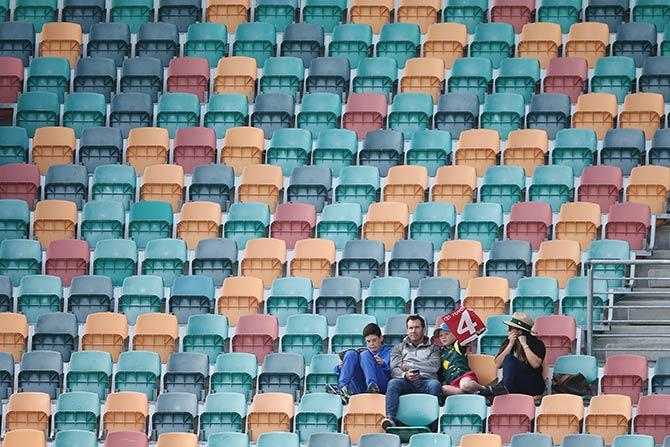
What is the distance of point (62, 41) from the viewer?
2083 cm

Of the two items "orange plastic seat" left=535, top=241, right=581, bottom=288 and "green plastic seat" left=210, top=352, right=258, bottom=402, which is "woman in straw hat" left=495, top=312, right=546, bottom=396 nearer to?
"orange plastic seat" left=535, top=241, right=581, bottom=288

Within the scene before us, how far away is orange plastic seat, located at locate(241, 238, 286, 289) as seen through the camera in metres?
17.9

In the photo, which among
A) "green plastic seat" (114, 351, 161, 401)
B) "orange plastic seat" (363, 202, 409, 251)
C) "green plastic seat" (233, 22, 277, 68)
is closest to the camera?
"green plastic seat" (114, 351, 161, 401)

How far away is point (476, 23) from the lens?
68.0 feet

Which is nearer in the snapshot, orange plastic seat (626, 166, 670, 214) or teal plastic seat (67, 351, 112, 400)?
teal plastic seat (67, 351, 112, 400)

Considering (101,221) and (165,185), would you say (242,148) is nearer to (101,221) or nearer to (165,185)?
(165,185)

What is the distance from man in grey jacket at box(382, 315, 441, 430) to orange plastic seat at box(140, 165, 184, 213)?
332 cm

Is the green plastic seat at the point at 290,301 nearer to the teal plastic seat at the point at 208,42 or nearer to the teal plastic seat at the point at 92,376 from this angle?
the teal plastic seat at the point at 92,376

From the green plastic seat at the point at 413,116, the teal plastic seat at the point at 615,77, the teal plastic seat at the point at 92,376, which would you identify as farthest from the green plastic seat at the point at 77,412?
the teal plastic seat at the point at 615,77

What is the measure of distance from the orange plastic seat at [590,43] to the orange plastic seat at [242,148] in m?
3.14

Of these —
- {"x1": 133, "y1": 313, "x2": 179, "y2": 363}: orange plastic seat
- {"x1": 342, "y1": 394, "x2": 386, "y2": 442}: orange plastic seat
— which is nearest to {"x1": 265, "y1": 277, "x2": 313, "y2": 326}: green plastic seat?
{"x1": 133, "y1": 313, "x2": 179, "y2": 363}: orange plastic seat

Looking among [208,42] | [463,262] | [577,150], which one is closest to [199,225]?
[463,262]

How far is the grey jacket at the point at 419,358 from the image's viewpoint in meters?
16.2

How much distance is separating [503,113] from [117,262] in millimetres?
3823
